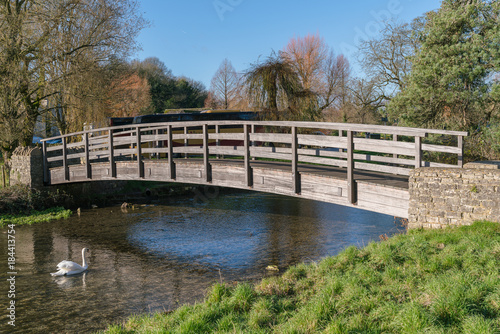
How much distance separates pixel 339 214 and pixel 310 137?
6.16 m

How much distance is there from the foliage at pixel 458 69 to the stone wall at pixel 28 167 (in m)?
14.6

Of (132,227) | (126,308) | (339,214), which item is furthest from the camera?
(339,214)

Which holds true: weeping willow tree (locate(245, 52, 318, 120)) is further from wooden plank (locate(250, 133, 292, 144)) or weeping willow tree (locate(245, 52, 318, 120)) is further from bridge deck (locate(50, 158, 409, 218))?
wooden plank (locate(250, 133, 292, 144))

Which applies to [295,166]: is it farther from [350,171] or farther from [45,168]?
[45,168]

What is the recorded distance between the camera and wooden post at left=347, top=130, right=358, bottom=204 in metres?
8.77

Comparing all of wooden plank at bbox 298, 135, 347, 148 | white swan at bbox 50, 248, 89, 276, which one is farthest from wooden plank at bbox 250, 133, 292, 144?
white swan at bbox 50, 248, 89, 276

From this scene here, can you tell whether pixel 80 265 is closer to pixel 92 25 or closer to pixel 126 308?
pixel 126 308

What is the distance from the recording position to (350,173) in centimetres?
890

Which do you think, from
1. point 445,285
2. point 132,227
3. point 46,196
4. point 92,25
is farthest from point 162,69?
point 445,285

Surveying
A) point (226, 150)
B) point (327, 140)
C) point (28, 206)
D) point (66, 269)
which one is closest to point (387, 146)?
point (327, 140)

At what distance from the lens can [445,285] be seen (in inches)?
210

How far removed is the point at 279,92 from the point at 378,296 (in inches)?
645

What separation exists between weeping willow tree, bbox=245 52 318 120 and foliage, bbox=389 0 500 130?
4972 mm

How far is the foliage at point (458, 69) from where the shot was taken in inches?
618
